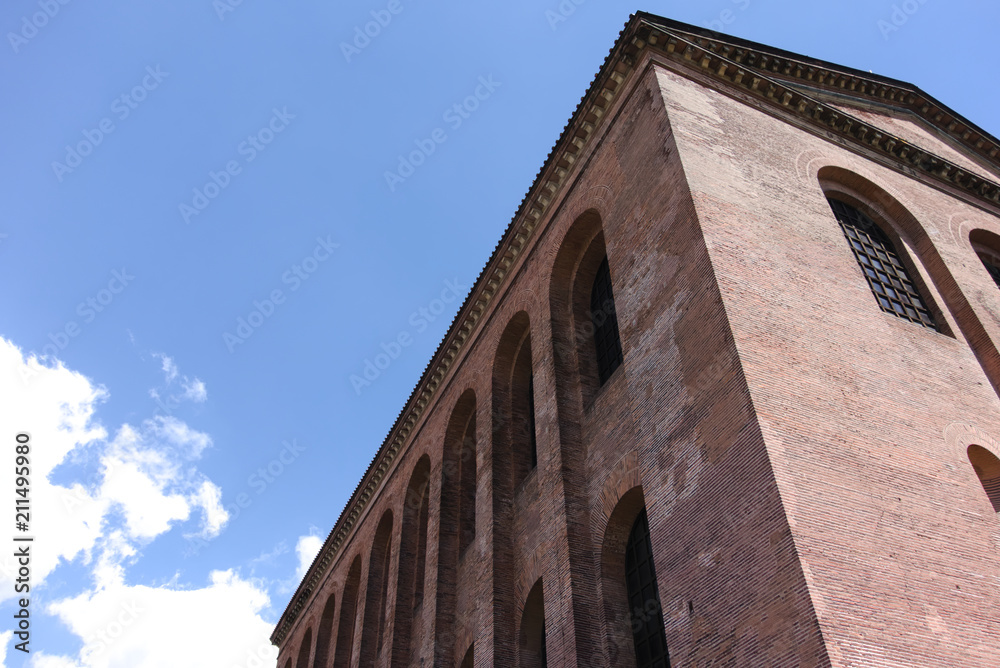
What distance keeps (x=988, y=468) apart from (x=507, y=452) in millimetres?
6537

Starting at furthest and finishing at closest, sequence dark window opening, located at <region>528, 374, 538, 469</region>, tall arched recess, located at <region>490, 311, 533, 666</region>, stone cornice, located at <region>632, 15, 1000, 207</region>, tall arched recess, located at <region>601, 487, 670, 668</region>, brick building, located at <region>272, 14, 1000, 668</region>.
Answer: dark window opening, located at <region>528, 374, 538, 469</region> < stone cornice, located at <region>632, 15, 1000, 207</region> < tall arched recess, located at <region>490, 311, 533, 666</region> < tall arched recess, located at <region>601, 487, 670, 668</region> < brick building, located at <region>272, 14, 1000, 668</region>

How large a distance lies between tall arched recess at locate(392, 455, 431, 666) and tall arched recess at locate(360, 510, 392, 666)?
2.33 ft

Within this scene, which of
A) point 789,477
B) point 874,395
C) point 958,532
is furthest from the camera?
point 874,395

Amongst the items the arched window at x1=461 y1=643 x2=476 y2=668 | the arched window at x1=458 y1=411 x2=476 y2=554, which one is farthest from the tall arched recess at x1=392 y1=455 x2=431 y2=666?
the arched window at x1=461 y1=643 x2=476 y2=668

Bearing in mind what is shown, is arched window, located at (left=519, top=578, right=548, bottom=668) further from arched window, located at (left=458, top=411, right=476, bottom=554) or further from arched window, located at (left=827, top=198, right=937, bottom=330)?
arched window, located at (left=827, top=198, right=937, bottom=330)

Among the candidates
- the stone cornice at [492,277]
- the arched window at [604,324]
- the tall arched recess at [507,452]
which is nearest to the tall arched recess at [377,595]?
the stone cornice at [492,277]

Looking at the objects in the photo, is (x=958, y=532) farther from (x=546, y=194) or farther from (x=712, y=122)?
(x=546, y=194)

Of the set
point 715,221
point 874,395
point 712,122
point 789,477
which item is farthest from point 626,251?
point 789,477

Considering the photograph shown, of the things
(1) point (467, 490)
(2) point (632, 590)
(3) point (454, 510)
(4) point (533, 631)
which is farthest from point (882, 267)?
(3) point (454, 510)

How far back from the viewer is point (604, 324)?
35.7 ft

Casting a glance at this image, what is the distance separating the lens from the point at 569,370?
10539 mm

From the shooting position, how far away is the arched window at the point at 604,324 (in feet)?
34.1

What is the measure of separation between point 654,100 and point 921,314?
Result: 4559 millimetres

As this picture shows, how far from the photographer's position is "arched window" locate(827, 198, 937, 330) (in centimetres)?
968
